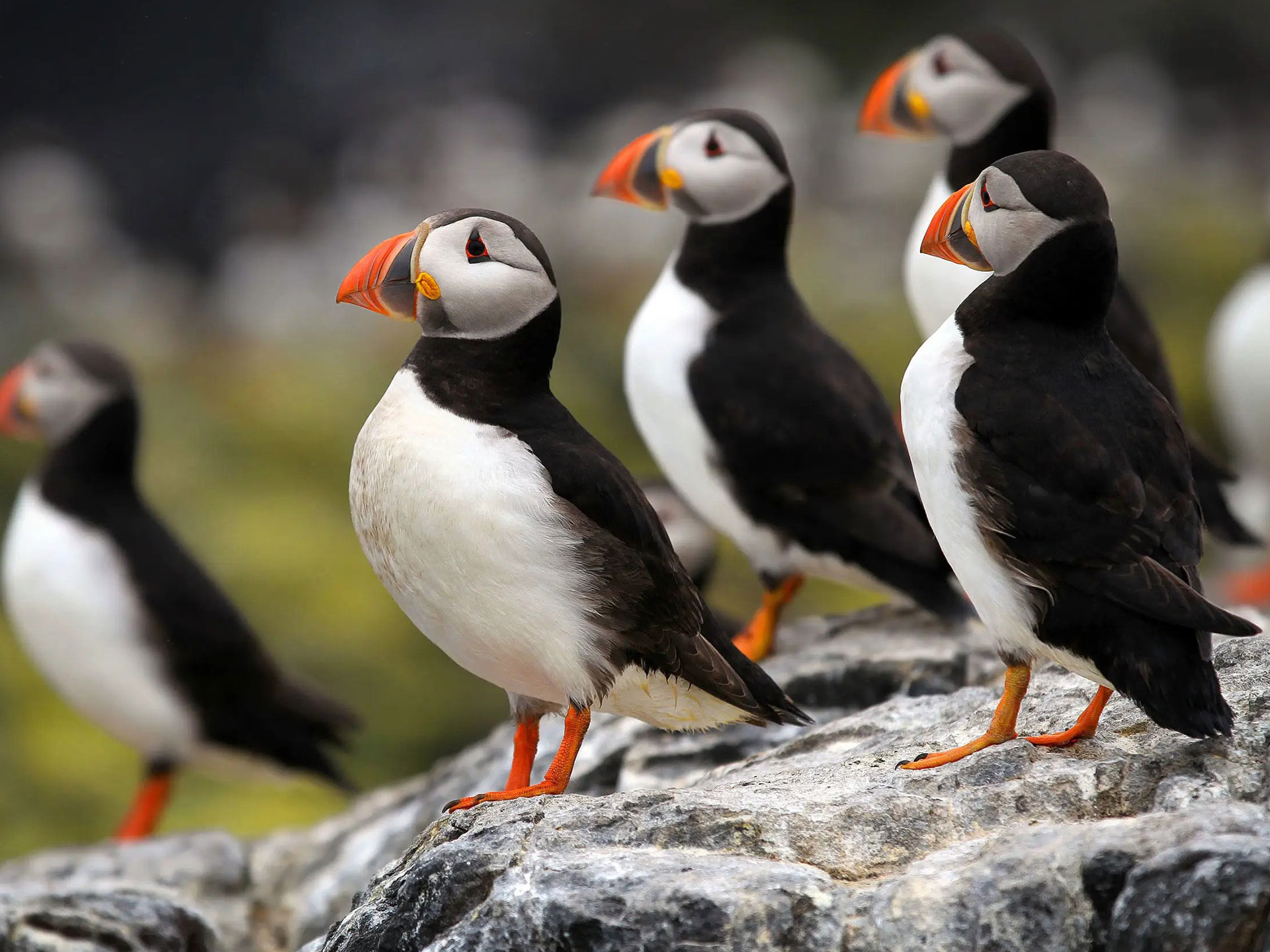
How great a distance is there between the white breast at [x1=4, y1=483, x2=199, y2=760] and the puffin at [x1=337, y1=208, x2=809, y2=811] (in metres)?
2.75

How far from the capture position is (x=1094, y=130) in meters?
16.4

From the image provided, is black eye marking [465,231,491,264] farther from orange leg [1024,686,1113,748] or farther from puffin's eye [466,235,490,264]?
orange leg [1024,686,1113,748]

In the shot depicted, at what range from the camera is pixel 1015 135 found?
16.1 ft

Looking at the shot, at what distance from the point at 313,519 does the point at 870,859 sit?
22.1 ft

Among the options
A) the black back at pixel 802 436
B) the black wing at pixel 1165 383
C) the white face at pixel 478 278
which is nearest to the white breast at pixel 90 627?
the black back at pixel 802 436

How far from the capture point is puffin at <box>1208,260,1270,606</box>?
8.23 m

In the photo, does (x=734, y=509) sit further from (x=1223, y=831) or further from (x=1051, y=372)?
(x=1223, y=831)

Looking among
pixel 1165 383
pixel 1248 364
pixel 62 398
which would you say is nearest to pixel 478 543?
pixel 1165 383

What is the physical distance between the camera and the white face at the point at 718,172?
4.93m

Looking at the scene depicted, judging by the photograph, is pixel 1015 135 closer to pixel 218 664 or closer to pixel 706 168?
pixel 706 168

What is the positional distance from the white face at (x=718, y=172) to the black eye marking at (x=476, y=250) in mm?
1646

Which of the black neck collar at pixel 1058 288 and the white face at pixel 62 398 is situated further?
the white face at pixel 62 398

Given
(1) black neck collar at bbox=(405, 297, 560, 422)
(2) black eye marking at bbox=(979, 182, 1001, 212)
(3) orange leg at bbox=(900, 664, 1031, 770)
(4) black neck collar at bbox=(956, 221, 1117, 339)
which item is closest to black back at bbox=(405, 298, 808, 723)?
(1) black neck collar at bbox=(405, 297, 560, 422)

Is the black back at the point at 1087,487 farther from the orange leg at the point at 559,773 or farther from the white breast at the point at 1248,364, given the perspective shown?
the white breast at the point at 1248,364
